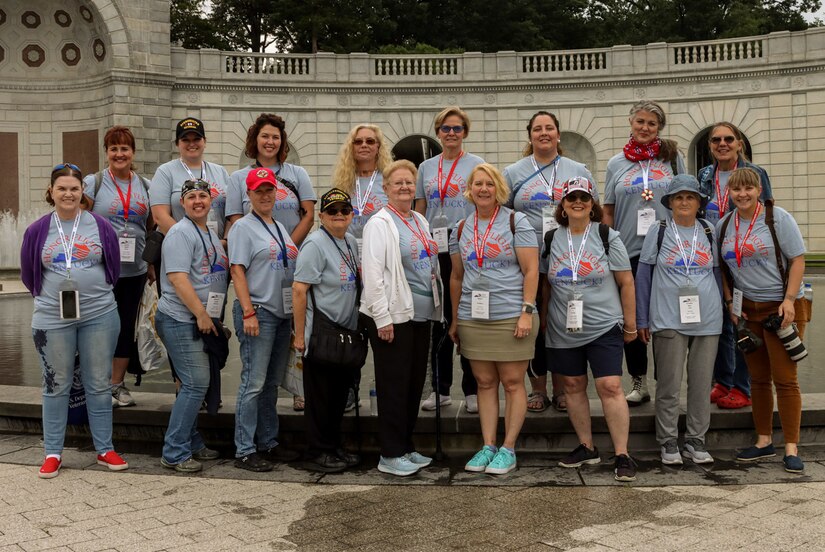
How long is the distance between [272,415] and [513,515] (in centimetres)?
196

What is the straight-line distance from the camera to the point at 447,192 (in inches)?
225

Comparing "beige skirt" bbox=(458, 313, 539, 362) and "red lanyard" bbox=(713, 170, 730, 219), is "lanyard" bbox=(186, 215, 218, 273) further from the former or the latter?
"red lanyard" bbox=(713, 170, 730, 219)

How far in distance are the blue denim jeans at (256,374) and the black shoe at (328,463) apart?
0.42 metres

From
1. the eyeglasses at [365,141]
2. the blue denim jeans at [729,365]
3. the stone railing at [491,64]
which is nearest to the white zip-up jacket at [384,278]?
the eyeglasses at [365,141]

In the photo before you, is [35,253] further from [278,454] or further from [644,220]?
[644,220]

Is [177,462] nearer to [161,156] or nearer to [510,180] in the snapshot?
[510,180]

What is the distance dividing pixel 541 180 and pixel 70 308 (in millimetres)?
3140

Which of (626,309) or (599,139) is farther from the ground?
(599,139)

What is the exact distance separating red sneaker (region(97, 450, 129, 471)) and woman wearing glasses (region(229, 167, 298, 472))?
28.2 inches

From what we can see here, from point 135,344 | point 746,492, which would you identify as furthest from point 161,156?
point 746,492

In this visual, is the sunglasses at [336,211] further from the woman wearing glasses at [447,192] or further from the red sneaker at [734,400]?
the red sneaker at [734,400]

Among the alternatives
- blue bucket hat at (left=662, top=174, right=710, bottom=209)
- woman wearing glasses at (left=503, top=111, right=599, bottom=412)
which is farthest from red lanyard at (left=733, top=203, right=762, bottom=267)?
woman wearing glasses at (left=503, top=111, right=599, bottom=412)

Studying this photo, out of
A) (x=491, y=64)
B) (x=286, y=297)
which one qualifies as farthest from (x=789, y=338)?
(x=491, y=64)

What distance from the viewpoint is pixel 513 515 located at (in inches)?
167
